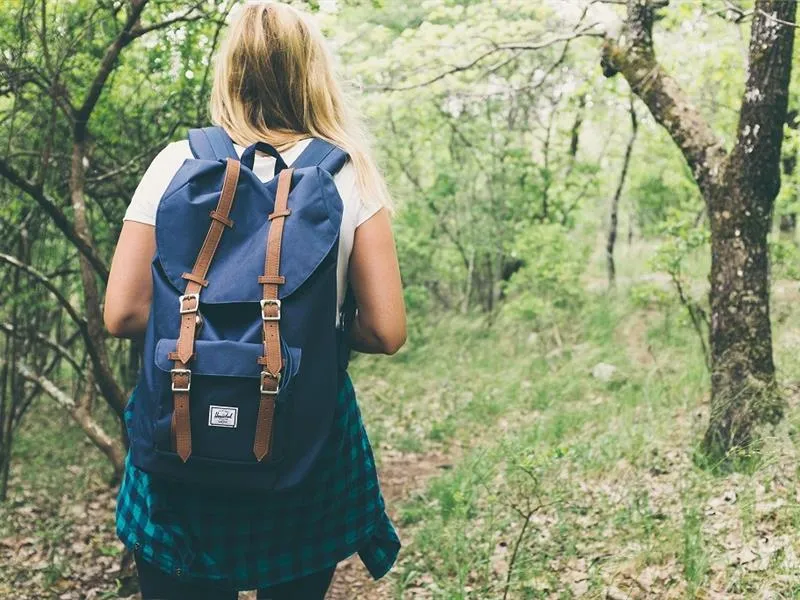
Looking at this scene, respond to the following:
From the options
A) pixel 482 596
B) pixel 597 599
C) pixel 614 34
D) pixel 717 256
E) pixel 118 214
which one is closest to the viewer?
pixel 597 599

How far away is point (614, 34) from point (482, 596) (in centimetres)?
360

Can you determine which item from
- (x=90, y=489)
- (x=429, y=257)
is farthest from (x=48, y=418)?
(x=429, y=257)

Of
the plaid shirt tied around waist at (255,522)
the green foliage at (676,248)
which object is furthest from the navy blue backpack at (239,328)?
the green foliage at (676,248)

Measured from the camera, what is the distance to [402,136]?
1204 centimetres

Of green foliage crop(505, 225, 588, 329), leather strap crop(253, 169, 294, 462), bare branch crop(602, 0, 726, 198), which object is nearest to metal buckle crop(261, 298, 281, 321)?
leather strap crop(253, 169, 294, 462)

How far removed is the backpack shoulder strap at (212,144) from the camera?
1.62 metres

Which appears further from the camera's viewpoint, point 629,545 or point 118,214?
point 118,214

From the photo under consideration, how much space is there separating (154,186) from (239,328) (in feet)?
1.21

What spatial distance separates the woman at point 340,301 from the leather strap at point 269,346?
0.18m

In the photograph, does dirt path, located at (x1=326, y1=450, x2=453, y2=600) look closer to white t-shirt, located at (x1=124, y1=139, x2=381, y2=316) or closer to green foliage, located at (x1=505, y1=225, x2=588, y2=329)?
white t-shirt, located at (x1=124, y1=139, x2=381, y2=316)

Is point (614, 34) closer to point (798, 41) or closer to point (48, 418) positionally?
point (798, 41)

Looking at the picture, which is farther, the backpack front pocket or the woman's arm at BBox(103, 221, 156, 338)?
the woman's arm at BBox(103, 221, 156, 338)

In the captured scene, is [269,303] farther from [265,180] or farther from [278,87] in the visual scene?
[278,87]

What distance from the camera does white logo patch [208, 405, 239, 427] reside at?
4.81 ft
